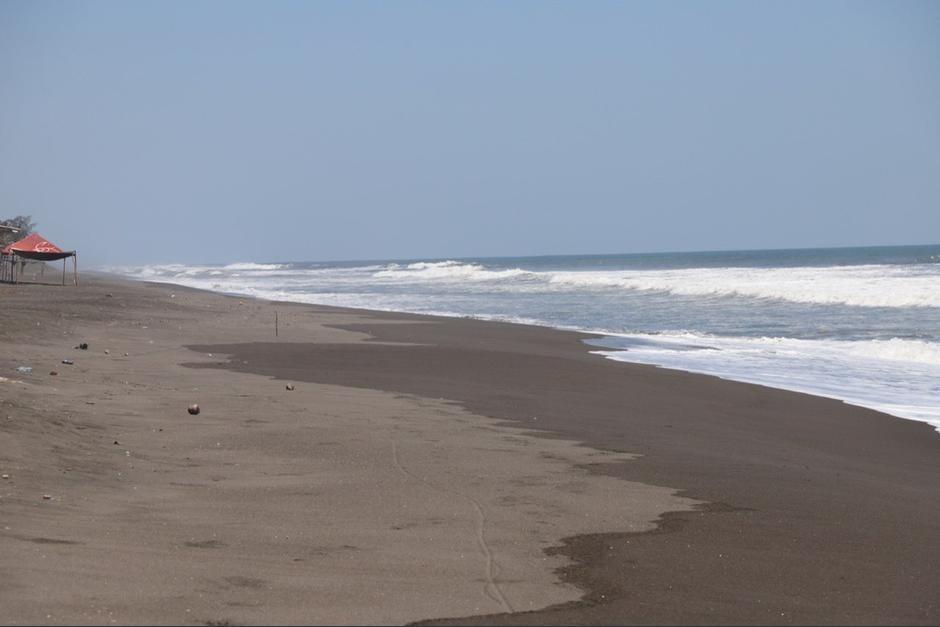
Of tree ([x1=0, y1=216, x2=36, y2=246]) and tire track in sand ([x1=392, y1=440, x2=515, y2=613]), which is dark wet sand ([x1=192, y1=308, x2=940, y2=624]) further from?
tree ([x1=0, y1=216, x2=36, y2=246])

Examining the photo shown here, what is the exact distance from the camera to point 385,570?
495 cm

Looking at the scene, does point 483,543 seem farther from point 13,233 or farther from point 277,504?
point 13,233

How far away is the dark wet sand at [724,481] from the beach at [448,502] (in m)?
0.03

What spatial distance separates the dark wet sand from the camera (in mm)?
4820

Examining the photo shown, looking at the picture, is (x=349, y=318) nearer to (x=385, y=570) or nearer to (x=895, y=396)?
(x=895, y=396)

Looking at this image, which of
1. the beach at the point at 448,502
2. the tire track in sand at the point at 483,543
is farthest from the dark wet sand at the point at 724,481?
the tire track in sand at the point at 483,543

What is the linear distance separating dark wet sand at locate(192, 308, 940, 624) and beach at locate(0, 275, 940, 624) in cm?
3

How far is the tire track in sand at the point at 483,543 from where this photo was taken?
4633 millimetres

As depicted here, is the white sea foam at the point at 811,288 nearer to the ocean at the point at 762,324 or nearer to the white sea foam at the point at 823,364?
→ the ocean at the point at 762,324

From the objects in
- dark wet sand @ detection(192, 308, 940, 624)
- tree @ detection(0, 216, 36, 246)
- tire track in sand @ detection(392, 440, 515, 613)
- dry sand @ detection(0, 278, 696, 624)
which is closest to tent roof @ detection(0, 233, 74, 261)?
tree @ detection(0, 216, 36, 246)

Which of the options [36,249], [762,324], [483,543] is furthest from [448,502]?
[36,249]

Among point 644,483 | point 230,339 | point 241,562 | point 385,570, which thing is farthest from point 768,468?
point 230,339

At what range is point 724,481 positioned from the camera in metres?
7.56

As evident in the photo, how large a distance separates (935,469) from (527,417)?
152 inches
